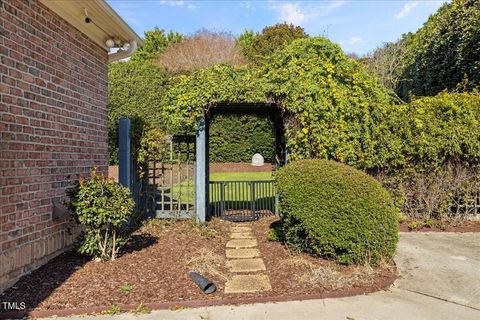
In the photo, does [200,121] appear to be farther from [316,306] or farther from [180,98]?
[316,306]

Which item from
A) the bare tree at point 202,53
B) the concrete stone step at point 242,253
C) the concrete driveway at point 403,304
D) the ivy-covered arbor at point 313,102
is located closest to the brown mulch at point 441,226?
the ivy-covered arbor at point 313,102

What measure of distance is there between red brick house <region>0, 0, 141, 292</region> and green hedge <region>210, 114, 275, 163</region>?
12.7m

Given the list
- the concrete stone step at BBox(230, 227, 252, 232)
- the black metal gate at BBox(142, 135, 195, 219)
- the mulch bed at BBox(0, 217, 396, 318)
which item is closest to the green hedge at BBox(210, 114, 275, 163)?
the black metal gate at BBox(142, 135, 195, 219)

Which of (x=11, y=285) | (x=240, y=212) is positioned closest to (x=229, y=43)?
(x=240, y=212)

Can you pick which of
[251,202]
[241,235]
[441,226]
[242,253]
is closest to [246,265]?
[242,253]

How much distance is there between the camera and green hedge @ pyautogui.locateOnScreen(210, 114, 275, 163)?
19.3 m

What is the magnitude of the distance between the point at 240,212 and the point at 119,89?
36.2 ft

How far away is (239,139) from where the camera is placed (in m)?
19.8

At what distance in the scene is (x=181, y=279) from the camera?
441 cm

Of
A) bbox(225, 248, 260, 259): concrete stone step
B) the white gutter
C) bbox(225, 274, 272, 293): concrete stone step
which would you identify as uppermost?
the white gutter

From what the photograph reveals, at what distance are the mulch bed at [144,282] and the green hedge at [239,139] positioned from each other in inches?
537

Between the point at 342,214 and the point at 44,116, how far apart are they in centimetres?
389

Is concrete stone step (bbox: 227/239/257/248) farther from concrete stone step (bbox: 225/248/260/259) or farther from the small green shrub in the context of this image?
the small green shrub

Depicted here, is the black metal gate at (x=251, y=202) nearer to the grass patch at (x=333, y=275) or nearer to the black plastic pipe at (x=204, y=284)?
the grass patch at (x=333, y=275)
